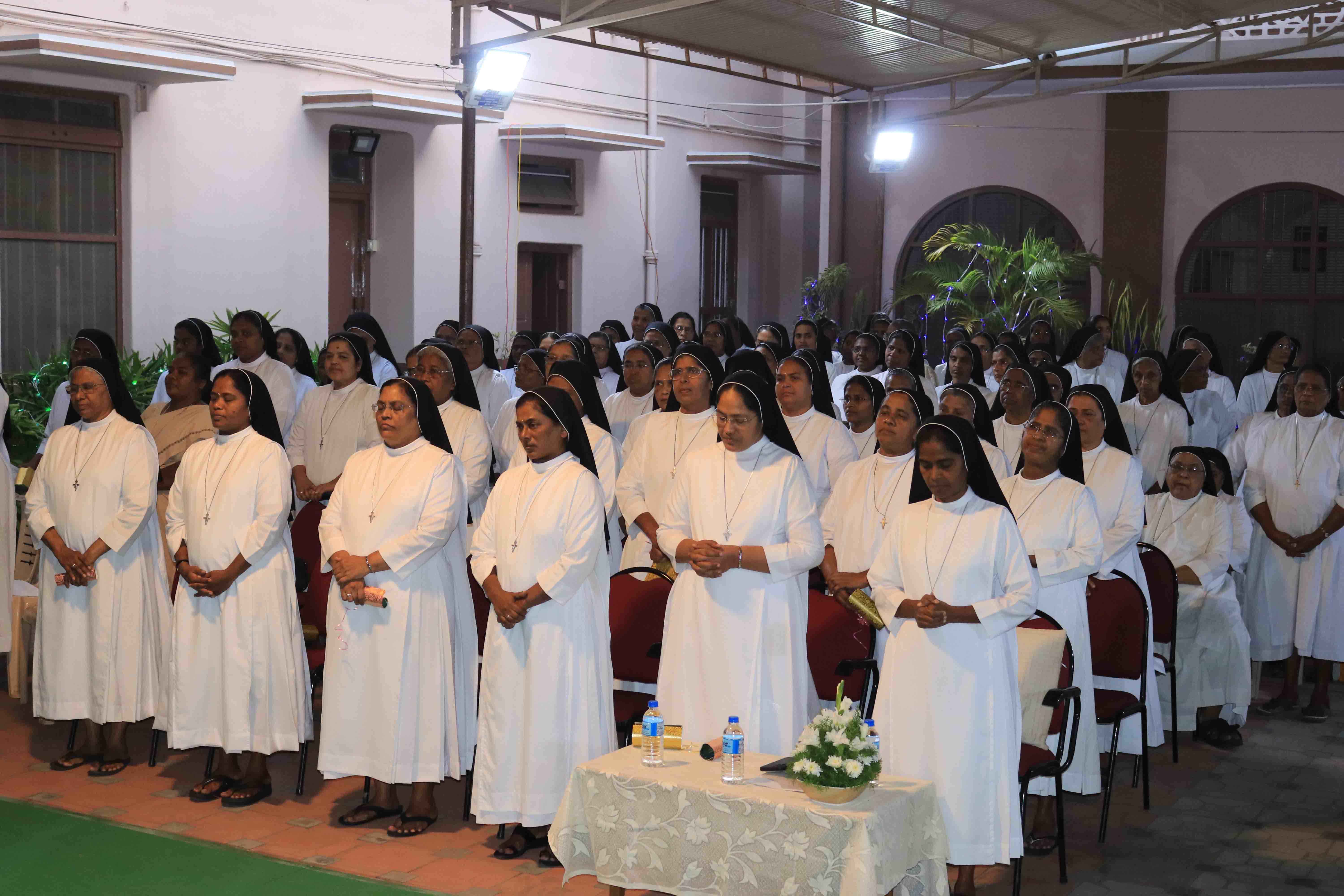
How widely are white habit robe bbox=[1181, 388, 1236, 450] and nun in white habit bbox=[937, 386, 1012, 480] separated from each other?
143 inches

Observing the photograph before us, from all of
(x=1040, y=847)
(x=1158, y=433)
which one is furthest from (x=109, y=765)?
(x=1158, y=433)

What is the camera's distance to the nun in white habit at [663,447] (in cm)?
702

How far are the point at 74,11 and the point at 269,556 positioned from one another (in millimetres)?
7011

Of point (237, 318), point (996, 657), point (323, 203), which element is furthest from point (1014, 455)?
point (323, 203)

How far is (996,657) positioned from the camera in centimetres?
515

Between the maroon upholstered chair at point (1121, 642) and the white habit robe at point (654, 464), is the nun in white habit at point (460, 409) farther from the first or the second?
the maroon upholstered chair at point (1121, 642)

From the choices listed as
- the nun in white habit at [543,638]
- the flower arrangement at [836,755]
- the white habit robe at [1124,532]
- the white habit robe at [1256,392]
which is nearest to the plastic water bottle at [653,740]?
the flower arrangement at [836,755]

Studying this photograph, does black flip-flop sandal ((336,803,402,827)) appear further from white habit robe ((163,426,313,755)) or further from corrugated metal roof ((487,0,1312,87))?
corrugated metal roof ((487,0,1312,87))

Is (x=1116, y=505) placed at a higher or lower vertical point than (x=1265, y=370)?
lower

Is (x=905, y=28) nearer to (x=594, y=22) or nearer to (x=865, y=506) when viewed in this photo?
(x=594, y=22)

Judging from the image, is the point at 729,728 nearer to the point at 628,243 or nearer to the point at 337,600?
the point at 337,600

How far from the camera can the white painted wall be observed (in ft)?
40.4

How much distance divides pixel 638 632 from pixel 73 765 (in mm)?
2770

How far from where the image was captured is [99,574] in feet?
22.4
